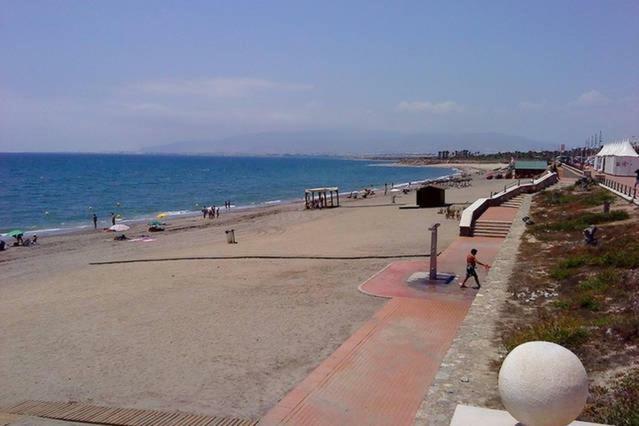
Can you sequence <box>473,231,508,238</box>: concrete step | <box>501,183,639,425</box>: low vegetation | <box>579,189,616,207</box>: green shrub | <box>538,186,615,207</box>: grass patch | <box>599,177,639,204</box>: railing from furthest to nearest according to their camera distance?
<box>538,186,615,207</box>: grass patch
<box>579,189,616,207</box>: green shrub
<box>599,177,639,204</box>: railing
<box>473,231,508,238</box>: concrete step
<box>501,183,639,425</box>: low vegetation

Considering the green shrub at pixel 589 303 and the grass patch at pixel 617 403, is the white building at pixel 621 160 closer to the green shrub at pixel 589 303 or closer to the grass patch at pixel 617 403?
the green shrub at pixel 589 303

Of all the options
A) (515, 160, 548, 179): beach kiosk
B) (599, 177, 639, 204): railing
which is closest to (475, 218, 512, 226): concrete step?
(599, 177, 639, 204): railing

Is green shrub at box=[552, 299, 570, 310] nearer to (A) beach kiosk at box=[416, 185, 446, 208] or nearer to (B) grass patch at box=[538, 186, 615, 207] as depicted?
(B) grass patch at box=[538, 186, 615, 207]

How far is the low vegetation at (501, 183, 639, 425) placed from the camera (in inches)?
259

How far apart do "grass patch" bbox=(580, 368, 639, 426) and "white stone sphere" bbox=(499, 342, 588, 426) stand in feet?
5.68

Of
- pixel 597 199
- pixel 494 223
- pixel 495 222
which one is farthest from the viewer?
pixel 597 199

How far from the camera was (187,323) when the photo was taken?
1262 cm

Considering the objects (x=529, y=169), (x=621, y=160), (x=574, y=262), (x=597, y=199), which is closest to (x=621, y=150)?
(x=621, y=160)

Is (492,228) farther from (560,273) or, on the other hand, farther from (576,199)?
(560,273)

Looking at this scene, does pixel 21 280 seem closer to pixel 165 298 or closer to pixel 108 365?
pixel 165 298

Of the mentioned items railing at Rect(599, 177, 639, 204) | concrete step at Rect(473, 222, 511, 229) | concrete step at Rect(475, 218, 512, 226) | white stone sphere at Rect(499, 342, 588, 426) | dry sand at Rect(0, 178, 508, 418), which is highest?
white stone sphere at Rect(499, 342, 588, 426)

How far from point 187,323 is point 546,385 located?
32.5 feet

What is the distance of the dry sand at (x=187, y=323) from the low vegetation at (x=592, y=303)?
3.72 metres

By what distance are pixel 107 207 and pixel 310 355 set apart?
50.4 metres
